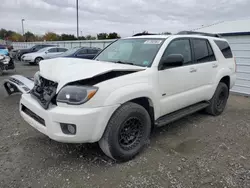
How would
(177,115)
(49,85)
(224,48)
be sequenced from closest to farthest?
(49,85), (177,115), (224,48)

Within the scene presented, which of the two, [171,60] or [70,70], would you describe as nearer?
[70,70]

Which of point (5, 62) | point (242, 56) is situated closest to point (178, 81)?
point (242, 56)

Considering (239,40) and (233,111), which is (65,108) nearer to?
(233,111)

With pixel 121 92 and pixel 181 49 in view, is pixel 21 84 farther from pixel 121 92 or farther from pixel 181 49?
pixel 181 49

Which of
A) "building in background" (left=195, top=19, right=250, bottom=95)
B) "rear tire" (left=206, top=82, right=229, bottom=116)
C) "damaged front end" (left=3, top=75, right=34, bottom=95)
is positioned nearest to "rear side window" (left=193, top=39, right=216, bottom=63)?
"rear tire" (left=206, top=82, right=229, bottom=116)

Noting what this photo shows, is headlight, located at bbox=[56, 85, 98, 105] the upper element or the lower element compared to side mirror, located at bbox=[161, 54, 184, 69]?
lower

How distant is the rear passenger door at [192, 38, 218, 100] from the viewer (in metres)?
4.05

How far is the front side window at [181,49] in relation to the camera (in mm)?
3537

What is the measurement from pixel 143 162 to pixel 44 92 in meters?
1.69

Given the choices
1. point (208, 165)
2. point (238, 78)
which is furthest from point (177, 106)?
point (238, 78)

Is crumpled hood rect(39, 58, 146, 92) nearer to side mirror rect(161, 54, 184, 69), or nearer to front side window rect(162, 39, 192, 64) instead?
side mirror rect(161, 54, 184, 69)

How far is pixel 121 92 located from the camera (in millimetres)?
2678

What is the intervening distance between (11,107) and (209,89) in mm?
4751

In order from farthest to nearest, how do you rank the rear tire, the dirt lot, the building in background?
the building in background → the rear tire → the dirt lot
